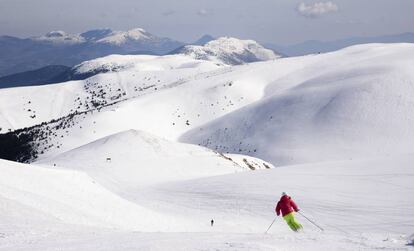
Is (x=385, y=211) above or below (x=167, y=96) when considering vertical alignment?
above

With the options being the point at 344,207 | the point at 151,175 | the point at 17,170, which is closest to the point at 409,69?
the point at 151,175

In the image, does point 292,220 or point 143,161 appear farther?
point 143,161

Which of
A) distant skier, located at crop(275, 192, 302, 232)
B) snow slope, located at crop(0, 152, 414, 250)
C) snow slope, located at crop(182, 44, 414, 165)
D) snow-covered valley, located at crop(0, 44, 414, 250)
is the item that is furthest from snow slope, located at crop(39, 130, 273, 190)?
distant skier, located at crop(275, 192, 302, 232)

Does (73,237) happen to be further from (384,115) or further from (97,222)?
A: (384,115)

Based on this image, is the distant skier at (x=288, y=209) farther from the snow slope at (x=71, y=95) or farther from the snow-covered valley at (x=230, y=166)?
the snow slope at (x=71, y=95)

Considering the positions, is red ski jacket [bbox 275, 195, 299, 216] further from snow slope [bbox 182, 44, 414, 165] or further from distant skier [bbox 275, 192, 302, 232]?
snow slope [bbox 182, 44, 414, 165]

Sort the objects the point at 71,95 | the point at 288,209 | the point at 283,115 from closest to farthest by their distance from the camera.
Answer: the point at 288,209 → the point at 283,115 → the point at 71,95

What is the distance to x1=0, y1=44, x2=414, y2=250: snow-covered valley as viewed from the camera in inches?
655

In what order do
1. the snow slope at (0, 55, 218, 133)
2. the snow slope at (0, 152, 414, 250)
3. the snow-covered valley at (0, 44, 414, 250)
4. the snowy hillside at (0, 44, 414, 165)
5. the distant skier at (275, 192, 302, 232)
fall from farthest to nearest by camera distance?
the snow slope at (0, 55, 218, 133) → the snowy hillside at (0, 44, 414, 165) → the distant skier at (275, 192, 302, 232) → the snow-covered valley at (0, 44, 414, 250) → the snow slope at (0, 152, 414, 250)

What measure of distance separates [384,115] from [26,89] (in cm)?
12949

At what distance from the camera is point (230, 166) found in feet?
161

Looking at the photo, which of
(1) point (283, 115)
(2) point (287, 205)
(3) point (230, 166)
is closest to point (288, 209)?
(2) point (287, 205)

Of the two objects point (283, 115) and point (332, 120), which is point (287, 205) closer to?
point (332, 120)

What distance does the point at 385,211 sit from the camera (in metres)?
23.0
